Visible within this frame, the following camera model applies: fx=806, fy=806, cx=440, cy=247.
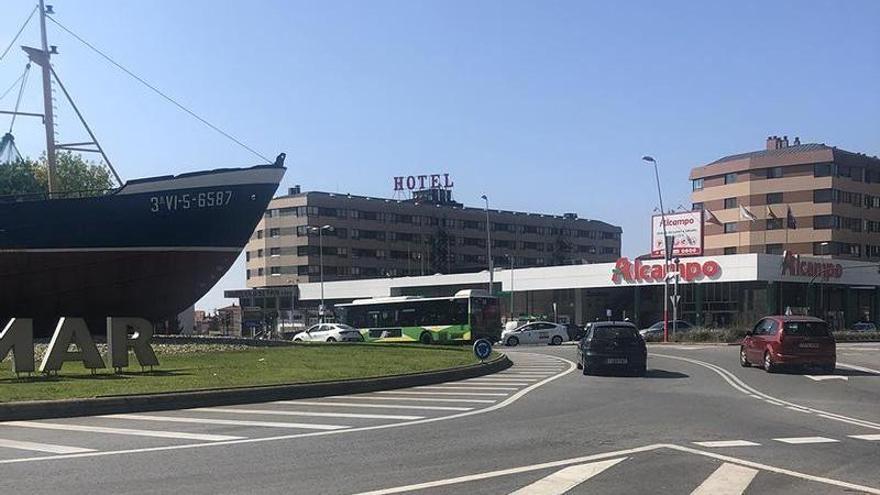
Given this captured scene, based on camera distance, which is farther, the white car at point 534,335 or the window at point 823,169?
the window at point 823,169

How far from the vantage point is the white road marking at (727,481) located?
7441 millimetres

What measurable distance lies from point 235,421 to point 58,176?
61.9 m

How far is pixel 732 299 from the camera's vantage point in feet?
216

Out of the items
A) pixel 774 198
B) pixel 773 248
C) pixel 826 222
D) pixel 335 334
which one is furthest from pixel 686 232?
pixel 335 334

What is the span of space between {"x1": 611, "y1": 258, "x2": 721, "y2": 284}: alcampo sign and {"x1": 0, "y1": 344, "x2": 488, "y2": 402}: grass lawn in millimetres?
38391

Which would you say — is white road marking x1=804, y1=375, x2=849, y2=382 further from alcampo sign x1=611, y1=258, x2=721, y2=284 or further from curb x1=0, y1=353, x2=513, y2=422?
alcampo sign x1=611, y1=258, x2=721, y2=284

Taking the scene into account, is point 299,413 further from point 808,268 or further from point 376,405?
point 808,268

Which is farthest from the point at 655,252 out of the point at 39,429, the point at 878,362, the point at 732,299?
the point at 39,429

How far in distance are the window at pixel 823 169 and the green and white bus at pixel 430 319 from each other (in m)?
55.6

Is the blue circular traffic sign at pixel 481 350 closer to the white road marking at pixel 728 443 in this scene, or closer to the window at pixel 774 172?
the white road marking at pixel 728 443

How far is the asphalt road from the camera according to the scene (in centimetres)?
784

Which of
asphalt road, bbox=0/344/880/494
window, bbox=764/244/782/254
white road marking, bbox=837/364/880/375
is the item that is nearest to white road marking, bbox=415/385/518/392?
asphalt road, bbox=0/344/880/494

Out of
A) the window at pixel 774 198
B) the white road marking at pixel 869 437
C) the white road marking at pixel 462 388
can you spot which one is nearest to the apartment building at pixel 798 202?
the window at pixel 774 198

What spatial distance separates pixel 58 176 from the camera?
66812 millimetres
